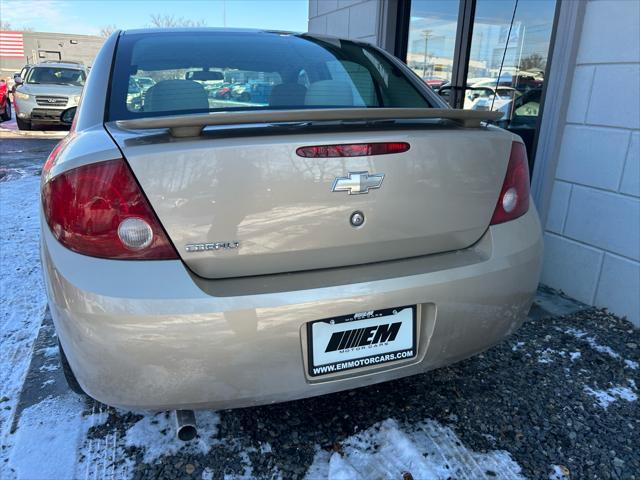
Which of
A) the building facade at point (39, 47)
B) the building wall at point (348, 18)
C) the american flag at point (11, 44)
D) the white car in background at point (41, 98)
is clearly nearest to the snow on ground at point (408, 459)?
the building wall at point (348, 18)

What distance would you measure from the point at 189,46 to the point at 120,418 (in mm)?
1554

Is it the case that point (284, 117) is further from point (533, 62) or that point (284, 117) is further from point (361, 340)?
point (533, 62)

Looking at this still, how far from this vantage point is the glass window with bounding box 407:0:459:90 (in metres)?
4.64

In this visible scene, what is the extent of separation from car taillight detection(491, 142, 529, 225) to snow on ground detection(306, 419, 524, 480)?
84 cm

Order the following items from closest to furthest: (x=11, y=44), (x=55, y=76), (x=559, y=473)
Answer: (x=559, y=473)
(x=55, y=76)
(x=11, y=44)

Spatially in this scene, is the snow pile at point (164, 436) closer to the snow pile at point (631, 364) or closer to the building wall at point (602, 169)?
the snow pile at point (631, 364)

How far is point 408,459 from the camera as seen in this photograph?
1.75m

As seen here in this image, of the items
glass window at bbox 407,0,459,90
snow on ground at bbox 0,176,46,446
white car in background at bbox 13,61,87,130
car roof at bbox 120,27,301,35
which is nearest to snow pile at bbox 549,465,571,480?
snow on ground at bbox 0,176,46,446

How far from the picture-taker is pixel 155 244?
4.40 feet

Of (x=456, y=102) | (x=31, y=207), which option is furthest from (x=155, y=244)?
(x=31, y=207)

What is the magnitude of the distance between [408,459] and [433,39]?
431 centimetres

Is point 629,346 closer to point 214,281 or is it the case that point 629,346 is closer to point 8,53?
point 214,281

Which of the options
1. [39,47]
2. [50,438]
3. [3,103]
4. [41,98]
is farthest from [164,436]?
[39,47]

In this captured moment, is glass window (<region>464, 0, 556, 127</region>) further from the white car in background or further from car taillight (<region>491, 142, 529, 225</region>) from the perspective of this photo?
the white car in background
